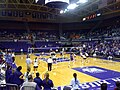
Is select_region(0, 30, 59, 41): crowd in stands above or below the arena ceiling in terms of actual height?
below

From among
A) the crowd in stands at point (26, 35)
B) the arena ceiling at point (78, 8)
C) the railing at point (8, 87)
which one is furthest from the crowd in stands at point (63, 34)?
the railing at point (8, 87)

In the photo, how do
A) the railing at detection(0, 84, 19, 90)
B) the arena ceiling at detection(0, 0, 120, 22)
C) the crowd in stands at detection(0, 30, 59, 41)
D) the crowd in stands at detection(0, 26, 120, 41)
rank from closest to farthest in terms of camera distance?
1. the railing at detection(0, 84, 19, 90)
2. the arena ceiling at detection(0, 0, 120, 22)
3. the crowd in stands at detection(0, 26, 120, 41)
4. the crowd in stands at detection(0, 30, 59, 41)

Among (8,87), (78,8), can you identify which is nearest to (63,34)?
(78,8)

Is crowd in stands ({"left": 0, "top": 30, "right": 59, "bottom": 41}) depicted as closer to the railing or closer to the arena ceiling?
the arena ceiling

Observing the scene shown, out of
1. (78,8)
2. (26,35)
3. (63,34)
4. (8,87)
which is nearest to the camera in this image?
(8,87)

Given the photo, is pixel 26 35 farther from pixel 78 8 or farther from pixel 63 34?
pixel 78 8

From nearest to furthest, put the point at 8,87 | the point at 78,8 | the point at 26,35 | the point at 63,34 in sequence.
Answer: the point at 8,87 < the point at 78,8 < the point at 26,35 < the point at 63,34

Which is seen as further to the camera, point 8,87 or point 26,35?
point 26,35

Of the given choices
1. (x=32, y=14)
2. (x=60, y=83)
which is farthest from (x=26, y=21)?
(x=60, y=83)

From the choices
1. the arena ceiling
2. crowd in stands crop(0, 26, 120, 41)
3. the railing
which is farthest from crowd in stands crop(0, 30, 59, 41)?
the railing

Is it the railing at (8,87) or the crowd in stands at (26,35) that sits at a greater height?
the crowd in stands at (26,35)

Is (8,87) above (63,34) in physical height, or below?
below

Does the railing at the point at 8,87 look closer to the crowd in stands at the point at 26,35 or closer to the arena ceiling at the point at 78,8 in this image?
the arena ceiling at the point at 78,8

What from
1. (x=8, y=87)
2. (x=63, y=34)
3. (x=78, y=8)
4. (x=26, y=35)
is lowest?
(x=8, y=87)
